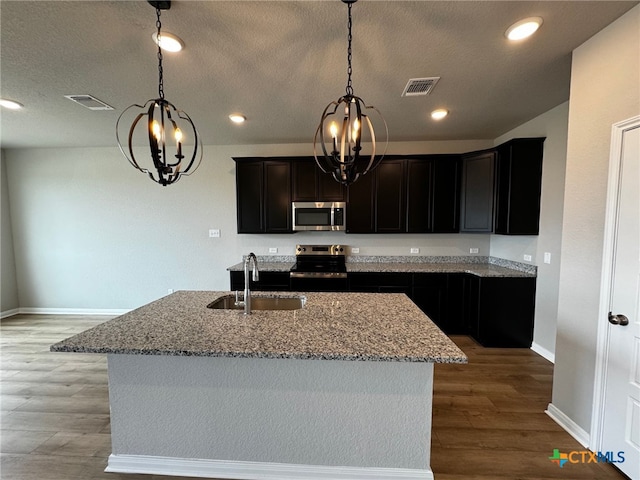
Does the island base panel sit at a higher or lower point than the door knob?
lower

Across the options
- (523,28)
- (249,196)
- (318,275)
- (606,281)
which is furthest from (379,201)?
(606,281)

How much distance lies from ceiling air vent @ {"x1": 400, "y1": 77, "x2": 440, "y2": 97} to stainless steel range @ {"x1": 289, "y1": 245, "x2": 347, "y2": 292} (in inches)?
84.2

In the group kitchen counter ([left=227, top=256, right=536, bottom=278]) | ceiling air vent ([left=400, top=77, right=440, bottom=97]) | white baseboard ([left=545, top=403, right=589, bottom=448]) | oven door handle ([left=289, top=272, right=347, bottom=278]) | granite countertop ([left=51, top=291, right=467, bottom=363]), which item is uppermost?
ceiling air vent ([left=400, top=77, right=440, bottom=97])

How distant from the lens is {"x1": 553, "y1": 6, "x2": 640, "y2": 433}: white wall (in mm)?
1633

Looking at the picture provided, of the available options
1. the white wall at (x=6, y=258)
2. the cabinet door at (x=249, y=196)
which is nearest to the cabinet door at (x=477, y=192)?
the cabinet door at (x=249, y=196)

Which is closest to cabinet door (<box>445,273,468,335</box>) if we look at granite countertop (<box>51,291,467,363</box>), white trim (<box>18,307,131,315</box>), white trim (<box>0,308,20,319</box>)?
granite countertop (<box>51,291,467,363</box>)

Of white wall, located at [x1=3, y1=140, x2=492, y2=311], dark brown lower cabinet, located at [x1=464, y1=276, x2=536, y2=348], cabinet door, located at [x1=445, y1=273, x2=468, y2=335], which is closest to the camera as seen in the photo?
dark brown lower cabinet, located at [x1=464, y1=276, x2=536, y2=348]

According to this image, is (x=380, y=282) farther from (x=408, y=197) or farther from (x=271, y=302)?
(x=271, y=302)

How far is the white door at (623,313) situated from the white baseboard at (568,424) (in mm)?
146

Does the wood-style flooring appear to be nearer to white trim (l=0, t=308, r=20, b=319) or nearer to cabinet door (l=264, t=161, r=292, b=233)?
white trim (l=0, t=308, r=20, b=319)

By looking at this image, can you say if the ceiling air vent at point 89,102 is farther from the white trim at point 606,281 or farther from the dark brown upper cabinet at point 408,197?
the white trim at point 606,281

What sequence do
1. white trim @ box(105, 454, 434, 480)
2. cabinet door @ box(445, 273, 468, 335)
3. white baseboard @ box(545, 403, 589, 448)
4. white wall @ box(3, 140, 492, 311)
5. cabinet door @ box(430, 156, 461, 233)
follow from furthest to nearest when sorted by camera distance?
white wall @ box(3, 140, 492, 311)
cabinet door @ box(430, 156, 461, 233)
cabinet door @ box(445, 273, 468, 335)
white baseboard @ box(545, 403, 589, 448)
white trim @ box(105, 454, 434, 480)

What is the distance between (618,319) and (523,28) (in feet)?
6.11

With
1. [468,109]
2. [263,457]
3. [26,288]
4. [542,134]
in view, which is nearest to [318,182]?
[468,109]
